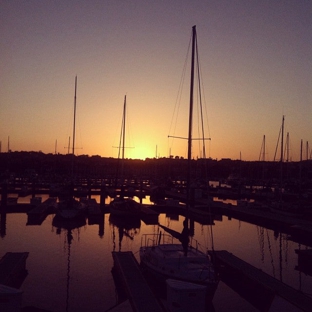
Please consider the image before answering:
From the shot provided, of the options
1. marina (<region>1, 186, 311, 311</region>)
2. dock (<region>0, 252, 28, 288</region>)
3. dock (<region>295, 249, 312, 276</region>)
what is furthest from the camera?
dock (<region>295, 249, 312, 276</region>)

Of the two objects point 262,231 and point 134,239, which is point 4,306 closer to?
point 134,239

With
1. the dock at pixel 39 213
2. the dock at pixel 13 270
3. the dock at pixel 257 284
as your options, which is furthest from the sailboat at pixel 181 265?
A: the dock at pixel 39 213

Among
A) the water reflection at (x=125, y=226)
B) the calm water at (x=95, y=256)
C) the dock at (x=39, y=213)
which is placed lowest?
the calm water at (x=95, y=256)

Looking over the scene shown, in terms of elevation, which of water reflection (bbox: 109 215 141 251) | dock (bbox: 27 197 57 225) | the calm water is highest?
dock (bbox: 27 197 57 225)

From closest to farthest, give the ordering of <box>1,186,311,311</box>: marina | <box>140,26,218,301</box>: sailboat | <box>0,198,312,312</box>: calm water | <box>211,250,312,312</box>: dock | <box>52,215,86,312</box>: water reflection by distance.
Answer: <box>211,250,312,312</box>: dock → <box>140,26,218,301</box>: sailboat → <box>0,198,312,312</box>: calm water → <box>1,186,311,311</box>: marina → <box>52,215,86,312</box>: water reflection

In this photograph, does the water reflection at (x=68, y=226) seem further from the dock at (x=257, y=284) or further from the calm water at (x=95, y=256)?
the dock at (x=257, y=284)

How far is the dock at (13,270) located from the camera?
51.5 ft

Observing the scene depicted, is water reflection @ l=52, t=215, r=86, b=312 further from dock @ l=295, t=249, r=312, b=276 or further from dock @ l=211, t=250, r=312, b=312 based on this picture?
dock @ l=295, t=249, r=312, b=276

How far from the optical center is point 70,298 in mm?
15875

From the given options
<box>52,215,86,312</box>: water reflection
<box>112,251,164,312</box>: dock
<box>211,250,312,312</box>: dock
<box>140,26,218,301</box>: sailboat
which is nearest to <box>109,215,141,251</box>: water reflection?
<box>52,215,86,312</box>: water reflection

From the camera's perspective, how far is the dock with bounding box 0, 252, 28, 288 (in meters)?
15.7

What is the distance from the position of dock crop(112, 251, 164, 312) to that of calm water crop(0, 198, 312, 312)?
38.9 inches

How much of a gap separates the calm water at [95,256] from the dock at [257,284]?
533mm

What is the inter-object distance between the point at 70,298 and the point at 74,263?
5.33 metres
